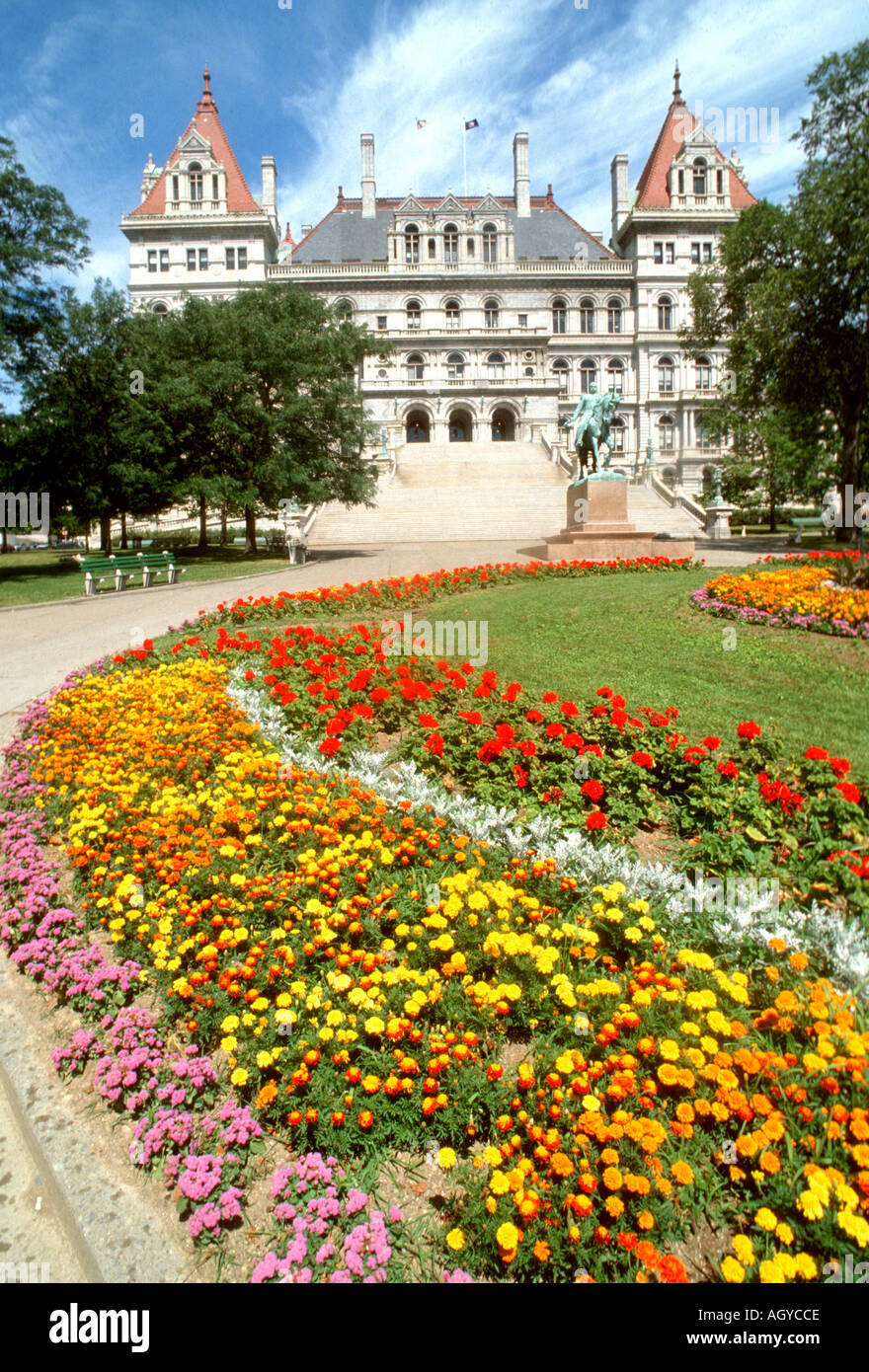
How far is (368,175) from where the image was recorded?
64.9m

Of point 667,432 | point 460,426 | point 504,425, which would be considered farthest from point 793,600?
point 667,432

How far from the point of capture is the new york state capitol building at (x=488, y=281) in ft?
189

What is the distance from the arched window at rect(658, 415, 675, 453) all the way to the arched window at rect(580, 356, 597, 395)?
20.9 ft

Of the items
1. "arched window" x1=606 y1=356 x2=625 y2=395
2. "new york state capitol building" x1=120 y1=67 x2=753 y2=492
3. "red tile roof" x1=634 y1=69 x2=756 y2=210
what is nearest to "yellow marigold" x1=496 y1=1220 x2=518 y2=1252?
"new york state capitol building" x1=120 y1=67 x2=753 y2=492

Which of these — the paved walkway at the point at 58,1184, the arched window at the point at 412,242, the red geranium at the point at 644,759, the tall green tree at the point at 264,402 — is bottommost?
the paved walkway at the point at 58,1184

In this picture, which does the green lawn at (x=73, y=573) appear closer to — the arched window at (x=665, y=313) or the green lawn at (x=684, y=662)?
the green lawn at (x=684, y=662)

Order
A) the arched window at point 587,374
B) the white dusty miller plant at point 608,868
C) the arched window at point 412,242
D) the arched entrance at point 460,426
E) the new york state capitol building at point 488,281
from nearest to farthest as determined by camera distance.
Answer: the white dusty miller plant at point 608,868
the new york state capitol building at point 488,281
the arched entrance at point 460,426
the arched window at point 412,242
the arched window at point 587,374

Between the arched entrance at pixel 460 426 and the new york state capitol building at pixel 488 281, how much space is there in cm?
14

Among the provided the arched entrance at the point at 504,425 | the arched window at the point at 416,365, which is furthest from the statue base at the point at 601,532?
the arched window at the point at 416,365

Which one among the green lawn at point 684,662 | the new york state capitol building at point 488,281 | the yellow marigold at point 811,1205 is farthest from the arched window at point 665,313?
the yellow marigold at point 811,1205

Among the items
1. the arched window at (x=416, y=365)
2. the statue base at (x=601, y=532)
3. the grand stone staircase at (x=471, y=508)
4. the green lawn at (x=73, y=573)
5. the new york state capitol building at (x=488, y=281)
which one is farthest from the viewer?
the arched window at (x=416, y=365)

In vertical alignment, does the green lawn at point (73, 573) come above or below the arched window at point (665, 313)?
below

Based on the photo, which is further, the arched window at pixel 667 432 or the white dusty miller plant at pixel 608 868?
the arched window at pixel 667 432
